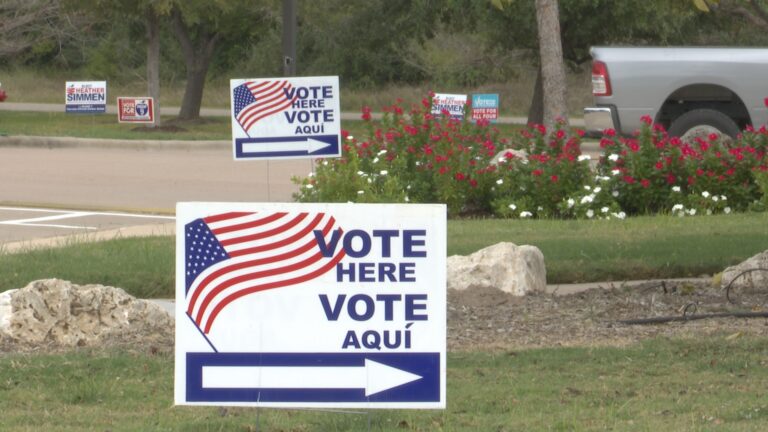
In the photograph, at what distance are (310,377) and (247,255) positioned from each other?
515mm

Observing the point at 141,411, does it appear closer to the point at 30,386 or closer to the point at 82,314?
the point at 30,386

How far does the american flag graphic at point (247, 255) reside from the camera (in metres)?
4.92

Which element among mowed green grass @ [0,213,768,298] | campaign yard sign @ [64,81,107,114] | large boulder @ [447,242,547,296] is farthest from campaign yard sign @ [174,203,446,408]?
campaign yard sign @ [64,81,107,114]

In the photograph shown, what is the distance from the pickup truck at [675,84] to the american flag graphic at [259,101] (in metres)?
5.31

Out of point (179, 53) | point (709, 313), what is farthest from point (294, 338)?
point (179, 53)

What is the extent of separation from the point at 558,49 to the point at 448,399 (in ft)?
39.8

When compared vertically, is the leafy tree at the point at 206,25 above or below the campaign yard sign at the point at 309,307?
above

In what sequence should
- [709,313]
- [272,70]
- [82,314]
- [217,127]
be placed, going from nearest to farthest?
[82,314] → [709,313] → [217,127] → [272,70]

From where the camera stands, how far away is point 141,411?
237 inches

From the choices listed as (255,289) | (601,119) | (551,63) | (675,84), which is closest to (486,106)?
(551,63)

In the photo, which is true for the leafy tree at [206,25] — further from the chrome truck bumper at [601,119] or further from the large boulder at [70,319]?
the large boulder at [70,319]

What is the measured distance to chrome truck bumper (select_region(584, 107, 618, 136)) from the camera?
16.4m

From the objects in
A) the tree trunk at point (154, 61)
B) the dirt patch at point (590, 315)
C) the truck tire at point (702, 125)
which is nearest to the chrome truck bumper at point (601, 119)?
the truck tire at point (702, 125)

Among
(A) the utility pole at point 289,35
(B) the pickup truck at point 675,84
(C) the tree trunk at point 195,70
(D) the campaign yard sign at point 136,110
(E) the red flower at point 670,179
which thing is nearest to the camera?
(E) the red flower at point 670,179
